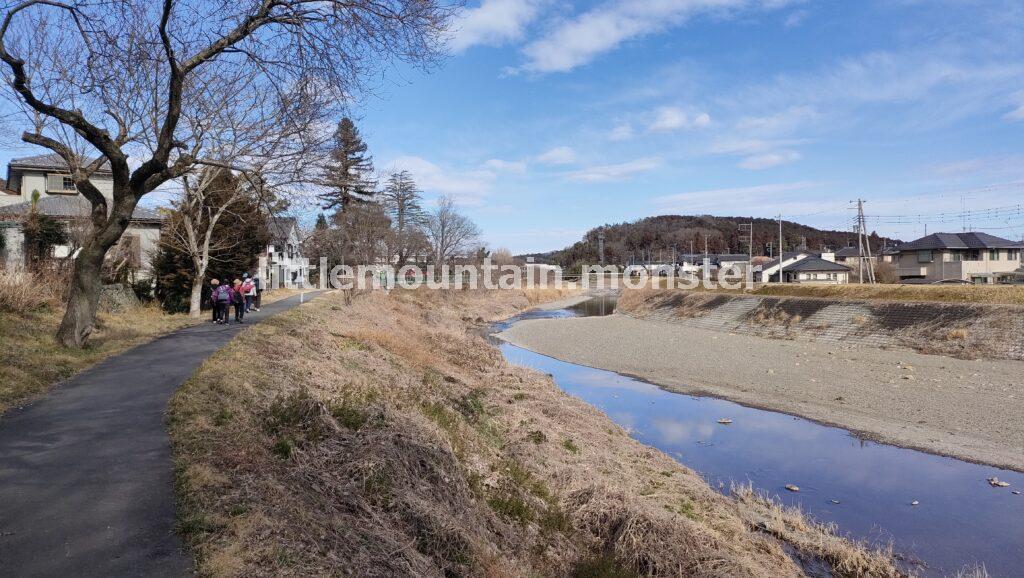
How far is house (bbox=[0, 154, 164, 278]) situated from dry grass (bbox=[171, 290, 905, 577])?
47.5ft

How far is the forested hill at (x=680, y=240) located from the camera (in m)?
140

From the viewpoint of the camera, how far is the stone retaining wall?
22.4 meters

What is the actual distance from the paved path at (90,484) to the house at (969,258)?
5763cm

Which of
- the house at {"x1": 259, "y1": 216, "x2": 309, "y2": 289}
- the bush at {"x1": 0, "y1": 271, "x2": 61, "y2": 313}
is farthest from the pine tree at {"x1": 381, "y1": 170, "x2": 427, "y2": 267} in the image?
the bush at {"x1": 0, "y1": 271, "x2": 61, "y2": 313}

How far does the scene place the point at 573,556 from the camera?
693 cm

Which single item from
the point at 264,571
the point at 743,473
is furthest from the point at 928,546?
the point at 264,571

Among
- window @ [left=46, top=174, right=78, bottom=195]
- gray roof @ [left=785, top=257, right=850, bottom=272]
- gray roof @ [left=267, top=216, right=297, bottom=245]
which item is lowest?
gray roof @ [left=785, top=257, right=850, bottom=272]

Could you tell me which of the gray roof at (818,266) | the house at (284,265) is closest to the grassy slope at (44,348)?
the house at (284,265)

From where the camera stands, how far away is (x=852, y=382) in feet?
61.4

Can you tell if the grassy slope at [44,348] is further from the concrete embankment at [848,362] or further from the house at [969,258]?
the house at [969,258]

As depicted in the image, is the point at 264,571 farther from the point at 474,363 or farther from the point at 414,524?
the point at 474,363

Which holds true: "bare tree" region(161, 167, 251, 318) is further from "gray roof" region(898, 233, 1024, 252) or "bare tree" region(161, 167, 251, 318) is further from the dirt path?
"gray roof" region(898, 233, 1024, 252)

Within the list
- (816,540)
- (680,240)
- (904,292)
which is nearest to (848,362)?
(904,292)

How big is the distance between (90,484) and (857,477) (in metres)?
12.5
